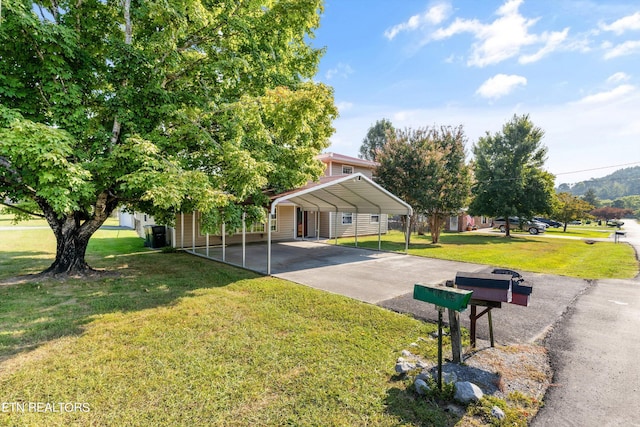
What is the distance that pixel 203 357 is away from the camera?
3.90 metres

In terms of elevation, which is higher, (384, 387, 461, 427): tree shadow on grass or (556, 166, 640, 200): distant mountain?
(556, 166, 640, 200): distant mountain

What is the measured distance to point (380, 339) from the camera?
15.0 feet

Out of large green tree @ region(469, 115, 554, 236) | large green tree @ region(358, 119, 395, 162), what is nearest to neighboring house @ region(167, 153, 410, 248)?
large green tree @ region(469, 115, 554, 236)

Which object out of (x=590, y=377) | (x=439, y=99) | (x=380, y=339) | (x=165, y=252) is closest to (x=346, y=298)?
(x=380, y=339)

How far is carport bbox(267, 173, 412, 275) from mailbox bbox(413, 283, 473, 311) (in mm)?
6488

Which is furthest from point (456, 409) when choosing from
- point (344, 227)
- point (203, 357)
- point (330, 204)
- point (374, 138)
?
point (374, 138)

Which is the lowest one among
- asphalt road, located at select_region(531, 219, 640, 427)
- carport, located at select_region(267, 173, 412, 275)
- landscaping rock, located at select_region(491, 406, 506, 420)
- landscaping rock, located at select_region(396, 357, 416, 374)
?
asphalt road, located at select_region(531, 219, 640, 427)

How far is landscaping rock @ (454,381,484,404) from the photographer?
303cm

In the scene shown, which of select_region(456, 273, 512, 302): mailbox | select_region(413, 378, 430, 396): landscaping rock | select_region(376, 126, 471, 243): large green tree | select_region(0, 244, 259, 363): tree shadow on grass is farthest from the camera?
select_region(376, 126, 471, 243): large green tree

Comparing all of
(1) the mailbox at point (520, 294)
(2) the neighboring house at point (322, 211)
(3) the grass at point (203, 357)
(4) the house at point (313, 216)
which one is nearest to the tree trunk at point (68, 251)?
(3) the grass at point (203, 357)

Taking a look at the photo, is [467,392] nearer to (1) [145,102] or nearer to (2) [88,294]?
(2) [88,294]

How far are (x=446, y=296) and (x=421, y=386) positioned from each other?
1.08m

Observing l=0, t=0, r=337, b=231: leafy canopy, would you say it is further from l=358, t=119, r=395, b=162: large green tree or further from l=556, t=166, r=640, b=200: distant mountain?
l=556, t=166, r=640, b=200: distant mountain

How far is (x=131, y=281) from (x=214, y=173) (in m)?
3.74
